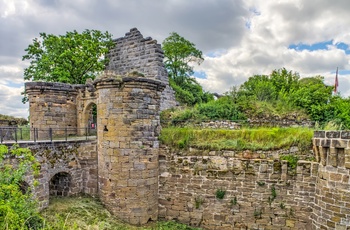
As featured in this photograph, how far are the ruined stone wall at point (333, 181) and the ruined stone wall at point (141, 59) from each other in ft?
25.1

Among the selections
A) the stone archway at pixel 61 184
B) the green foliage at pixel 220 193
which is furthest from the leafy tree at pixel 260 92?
the stone archway at pixel 61 184

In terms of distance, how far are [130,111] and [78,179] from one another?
4.06 meters

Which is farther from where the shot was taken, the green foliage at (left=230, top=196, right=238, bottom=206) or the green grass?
the green foliage at (left=230, top=196, right=238, bottom=206)

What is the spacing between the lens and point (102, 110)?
970 cm

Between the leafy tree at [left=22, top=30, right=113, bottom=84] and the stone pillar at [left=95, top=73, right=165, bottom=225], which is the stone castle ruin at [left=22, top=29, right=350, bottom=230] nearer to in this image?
the stone pillar at [left=95, top=73, right=165, bottom=225]

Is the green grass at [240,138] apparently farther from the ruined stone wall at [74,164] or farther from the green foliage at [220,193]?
the ruined stone wall at [74,164]

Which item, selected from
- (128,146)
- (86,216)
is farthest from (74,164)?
(128,146)

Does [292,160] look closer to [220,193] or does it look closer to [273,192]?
[273,192]

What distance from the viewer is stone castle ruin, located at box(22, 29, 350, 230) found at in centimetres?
842

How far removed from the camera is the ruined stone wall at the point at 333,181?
23.3 feet

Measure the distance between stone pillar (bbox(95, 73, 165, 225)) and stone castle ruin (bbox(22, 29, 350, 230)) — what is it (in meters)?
0.04

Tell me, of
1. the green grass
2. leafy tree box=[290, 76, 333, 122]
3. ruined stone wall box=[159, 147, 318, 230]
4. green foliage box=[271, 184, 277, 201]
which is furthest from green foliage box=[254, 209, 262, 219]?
leafy tree box=[290, 76, 333, 122]

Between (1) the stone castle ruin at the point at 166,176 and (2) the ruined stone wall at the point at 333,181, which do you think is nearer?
(2) the ruined stone wall at the point at 333,181

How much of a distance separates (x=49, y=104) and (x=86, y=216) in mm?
6890
